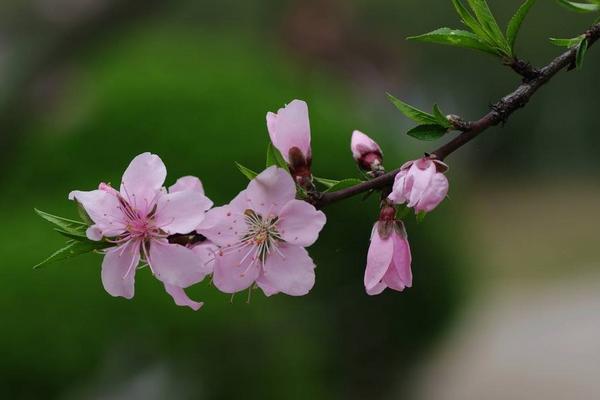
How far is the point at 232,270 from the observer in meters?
0.90

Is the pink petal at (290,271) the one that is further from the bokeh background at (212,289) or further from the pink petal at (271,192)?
the bokeh background at (212,289)

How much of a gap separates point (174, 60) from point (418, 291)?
5.40 feet

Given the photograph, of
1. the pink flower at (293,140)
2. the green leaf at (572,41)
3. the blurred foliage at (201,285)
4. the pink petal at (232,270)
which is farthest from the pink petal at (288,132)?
the blurred foliage at (201,285)

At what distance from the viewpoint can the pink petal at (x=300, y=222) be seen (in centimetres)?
87

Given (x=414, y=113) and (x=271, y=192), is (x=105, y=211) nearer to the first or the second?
(x=271, y=192)

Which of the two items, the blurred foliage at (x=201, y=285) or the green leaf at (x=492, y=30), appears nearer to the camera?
the green leaf at (x=492, y=30)

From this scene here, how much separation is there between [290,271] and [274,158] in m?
0.10

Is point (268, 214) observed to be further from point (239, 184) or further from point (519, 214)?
point (519, 214)

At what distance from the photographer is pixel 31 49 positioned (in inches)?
208

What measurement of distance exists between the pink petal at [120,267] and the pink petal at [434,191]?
262 millimetres

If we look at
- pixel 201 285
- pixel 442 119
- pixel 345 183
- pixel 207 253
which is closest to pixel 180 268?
pixel 207 253

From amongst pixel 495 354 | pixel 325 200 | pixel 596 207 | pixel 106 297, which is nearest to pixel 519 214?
pixel 596 207

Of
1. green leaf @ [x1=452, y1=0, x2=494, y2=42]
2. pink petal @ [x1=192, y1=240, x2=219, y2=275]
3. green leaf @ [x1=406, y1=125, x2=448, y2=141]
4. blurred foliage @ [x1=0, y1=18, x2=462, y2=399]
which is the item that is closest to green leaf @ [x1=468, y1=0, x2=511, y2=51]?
green leaf @ [x1=452, y1=0, x2=494, y2=42]

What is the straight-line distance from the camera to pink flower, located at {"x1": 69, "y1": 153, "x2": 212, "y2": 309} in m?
0.88
